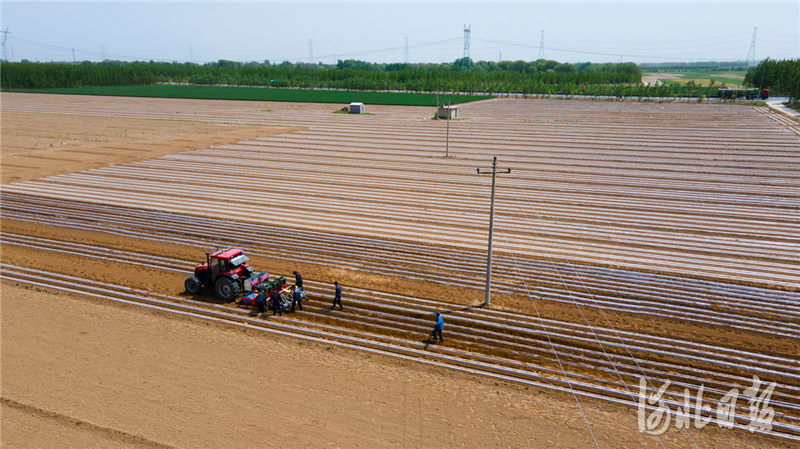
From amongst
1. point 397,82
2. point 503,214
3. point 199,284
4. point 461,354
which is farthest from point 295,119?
point 397,82

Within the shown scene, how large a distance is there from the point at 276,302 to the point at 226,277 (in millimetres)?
2503

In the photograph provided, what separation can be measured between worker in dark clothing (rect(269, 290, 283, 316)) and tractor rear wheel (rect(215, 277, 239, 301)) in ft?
6.00

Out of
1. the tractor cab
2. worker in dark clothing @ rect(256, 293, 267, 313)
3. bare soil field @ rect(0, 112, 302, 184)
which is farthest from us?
bare soil field @ rect(0, 112, 302, 184)

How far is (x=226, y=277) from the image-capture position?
1862 cm

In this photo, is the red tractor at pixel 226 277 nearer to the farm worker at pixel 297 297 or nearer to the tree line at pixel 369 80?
the farm worker at pixel 297 297

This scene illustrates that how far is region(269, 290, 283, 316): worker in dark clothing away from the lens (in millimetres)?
17625

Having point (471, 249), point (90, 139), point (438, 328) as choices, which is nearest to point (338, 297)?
point (438, 328)

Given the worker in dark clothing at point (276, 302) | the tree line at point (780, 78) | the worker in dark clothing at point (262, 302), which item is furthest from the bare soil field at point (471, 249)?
the tree line at point (780, 78)

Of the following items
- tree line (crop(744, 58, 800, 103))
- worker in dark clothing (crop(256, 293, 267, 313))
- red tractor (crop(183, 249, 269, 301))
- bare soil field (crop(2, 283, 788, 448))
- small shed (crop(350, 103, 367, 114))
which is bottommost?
bare soil field (crop(2, 283, 788, 448))

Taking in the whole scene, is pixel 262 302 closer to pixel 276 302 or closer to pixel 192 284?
pixel 276 302

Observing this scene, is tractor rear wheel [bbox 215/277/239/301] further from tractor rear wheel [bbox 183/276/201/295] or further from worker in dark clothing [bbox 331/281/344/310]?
worker in dark clothing [bbox 331/281/344/310]

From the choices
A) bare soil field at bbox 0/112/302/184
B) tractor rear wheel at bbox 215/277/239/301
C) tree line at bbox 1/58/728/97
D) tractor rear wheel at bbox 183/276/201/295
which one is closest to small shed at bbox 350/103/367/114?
bare soil field at bbox 0/112/302/184

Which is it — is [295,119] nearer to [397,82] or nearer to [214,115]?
[214,115]

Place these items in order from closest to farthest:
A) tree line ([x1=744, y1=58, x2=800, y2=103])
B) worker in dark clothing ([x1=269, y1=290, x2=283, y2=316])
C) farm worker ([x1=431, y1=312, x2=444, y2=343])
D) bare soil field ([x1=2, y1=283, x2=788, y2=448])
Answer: bare soil field ([x1=2, y1=283, x2=788, y2=448]) → farm worker ([x1=431, y1=312, x2=444, y2=343]) → worker in dark clothing ([x1=269, y1=290, x2=283, y2=316]) → tree line ([x1=744, y1=58, x2=800, y2=103])
